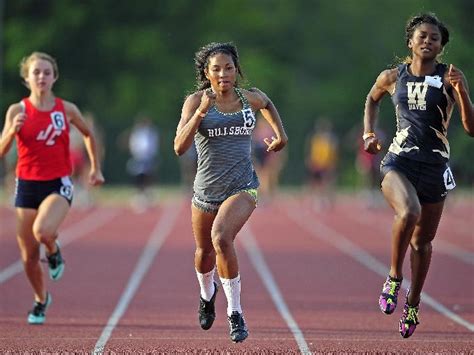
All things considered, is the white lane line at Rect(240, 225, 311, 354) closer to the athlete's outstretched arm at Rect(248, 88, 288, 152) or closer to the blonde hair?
the athlete's outstretched arm at Rect(248, 88, 288, 152)

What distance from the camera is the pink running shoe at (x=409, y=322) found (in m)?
9.43

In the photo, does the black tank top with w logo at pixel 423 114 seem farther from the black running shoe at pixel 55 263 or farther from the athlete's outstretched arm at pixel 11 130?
the black running shoe at pixel 55 263

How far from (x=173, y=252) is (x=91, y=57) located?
34.4 metres

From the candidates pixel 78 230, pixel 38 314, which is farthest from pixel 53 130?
pixel 78 230

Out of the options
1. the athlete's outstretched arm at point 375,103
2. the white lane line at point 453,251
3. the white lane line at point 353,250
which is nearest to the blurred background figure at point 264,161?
the white lane line at point 353,250

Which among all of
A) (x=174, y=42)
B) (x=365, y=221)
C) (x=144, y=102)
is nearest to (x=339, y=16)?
(x=174, y=42)

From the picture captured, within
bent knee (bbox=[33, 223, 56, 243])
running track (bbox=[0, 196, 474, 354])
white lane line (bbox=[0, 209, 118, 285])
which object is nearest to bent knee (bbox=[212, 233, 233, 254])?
running track (bbox=[0, 196, 474, 354])

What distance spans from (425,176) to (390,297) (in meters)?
0.86

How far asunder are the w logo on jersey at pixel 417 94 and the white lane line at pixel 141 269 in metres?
2.67

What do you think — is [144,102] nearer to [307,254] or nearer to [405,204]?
[307,254]

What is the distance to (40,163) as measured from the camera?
428 inches

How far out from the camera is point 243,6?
5912 cm

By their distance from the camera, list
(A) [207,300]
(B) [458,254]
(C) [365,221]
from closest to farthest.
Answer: (A) [207,300] < (B) [458,254] < (C) [365,221]

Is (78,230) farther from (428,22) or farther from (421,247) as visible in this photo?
(428,22)
